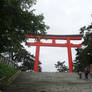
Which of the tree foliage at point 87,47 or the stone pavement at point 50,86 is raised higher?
the tree foliage at point 87,47

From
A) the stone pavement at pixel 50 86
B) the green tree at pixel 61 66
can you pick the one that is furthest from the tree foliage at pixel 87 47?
the green tree at pixel 61 66

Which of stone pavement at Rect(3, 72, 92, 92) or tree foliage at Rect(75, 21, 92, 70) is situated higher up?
tree foliage at Rect(75, 21, 92, 70)

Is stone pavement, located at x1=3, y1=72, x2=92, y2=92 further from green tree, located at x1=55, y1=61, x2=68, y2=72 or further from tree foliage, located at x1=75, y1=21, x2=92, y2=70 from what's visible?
green tree, located at x1=55, y1=61, x2=68, y2=72

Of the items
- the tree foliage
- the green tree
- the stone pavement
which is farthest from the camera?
the green tree

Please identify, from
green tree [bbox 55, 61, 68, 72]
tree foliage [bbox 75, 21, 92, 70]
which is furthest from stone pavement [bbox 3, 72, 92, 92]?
green tree [bbox 55, 61, 68, 72]

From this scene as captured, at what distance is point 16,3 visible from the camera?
588 centimetres

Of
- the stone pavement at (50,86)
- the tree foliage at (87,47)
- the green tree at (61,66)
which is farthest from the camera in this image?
the green tree at (61,66)

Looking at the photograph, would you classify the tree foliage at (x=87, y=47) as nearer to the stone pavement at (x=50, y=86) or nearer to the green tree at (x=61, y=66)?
the stone pavement at (x=50, y=86)

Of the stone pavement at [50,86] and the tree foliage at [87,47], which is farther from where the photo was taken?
the tree foliage at [87,47]

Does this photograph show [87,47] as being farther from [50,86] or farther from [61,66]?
[61,66]

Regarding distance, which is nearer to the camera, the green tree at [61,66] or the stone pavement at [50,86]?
the stone pavement at [50,86]

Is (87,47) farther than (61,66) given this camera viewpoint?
No

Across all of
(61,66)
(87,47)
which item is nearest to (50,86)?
(87,47)

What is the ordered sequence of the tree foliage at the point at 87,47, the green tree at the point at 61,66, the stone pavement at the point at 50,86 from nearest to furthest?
1. the stone pavement at the point at 50,86
2. the tree foliage at the point at 87,47
3. the green tree at the point at 61,66
